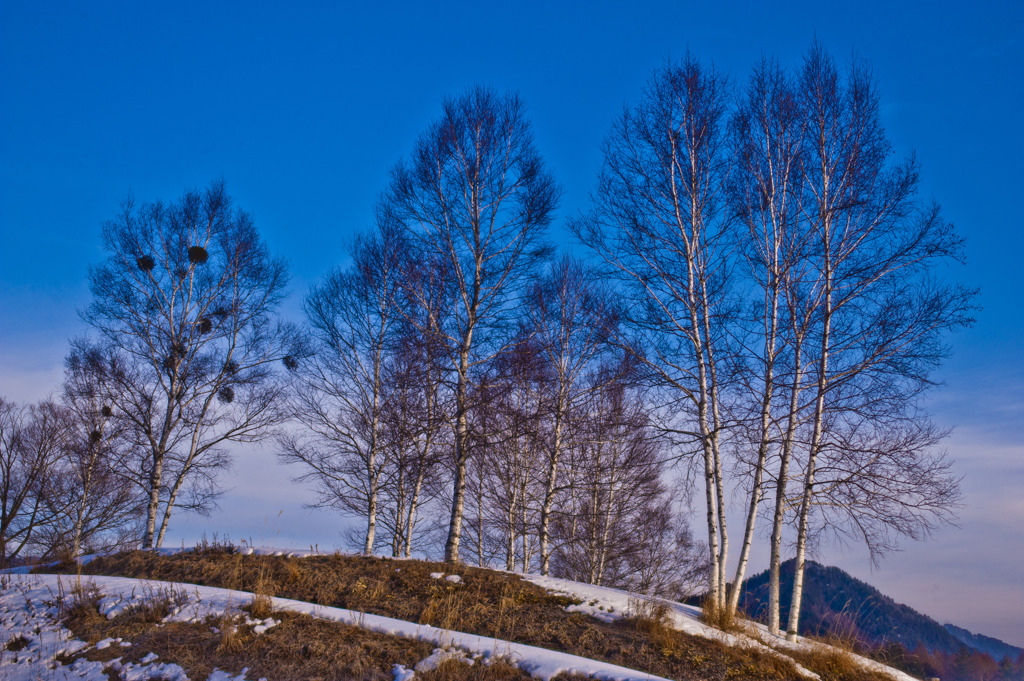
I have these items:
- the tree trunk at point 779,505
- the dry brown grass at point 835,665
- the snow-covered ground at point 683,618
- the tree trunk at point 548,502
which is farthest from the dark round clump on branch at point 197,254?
the dry brown grass at point 835,665

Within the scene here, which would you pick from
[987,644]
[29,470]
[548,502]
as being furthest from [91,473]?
[987,644]

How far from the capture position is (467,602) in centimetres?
769

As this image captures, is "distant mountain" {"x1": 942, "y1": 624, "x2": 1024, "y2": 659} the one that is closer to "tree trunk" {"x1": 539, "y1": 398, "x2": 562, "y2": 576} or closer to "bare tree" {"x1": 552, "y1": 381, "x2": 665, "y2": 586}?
"bare tree" {"x1": 552, "y1": 381, "x2": 665, "y2": 586}

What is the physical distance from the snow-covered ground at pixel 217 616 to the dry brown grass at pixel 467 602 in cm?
32

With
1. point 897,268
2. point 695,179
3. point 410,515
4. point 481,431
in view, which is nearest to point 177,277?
point 410,515

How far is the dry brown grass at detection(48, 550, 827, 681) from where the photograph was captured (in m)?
6.33

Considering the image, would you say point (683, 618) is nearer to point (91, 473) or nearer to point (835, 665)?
point (835, 665)

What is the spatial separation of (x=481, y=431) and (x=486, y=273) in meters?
3.13

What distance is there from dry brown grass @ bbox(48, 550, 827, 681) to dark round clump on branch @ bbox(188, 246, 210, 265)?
8246 millimetres

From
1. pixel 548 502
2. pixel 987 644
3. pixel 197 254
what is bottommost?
pixel 987 644

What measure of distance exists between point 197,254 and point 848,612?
1590cm

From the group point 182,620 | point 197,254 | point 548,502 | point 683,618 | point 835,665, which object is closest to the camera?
point 182,620

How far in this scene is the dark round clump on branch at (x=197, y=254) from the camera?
1526cm

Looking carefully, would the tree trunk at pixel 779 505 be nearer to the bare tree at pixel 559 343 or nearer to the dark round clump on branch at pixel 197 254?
the bare tree at pixel 559 343
